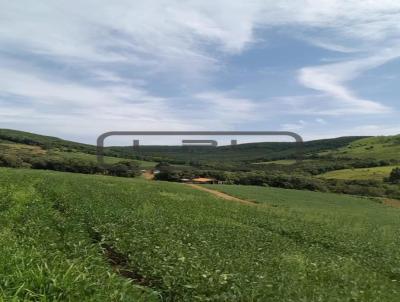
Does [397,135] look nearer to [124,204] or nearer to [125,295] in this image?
[124,204]

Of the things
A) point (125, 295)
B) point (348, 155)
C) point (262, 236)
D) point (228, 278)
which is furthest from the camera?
point (348, 155)

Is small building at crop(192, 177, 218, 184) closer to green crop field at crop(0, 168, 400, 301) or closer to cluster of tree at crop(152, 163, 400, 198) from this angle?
cluster of tree at crop(152, 163, 400, 198)

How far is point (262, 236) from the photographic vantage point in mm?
21453

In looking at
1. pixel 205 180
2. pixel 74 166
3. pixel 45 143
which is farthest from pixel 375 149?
pixel 74 166

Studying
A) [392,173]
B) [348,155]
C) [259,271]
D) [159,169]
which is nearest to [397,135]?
[348,155]

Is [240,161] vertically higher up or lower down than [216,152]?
lower down

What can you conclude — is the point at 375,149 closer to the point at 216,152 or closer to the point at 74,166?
the point at 216,152

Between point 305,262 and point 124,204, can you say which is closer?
point 305,262

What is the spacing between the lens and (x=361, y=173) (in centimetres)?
12231

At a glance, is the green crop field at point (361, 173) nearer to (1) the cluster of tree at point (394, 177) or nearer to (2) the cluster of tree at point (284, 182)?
(1) the cluster of tree at point (394, 177)

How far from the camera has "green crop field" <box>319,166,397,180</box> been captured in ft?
386

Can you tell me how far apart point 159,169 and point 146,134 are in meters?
28.7

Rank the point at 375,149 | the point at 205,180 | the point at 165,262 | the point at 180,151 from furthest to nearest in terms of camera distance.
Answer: the point at 375,149, the point at 180,151, the point at 205,180, the point at 165,262

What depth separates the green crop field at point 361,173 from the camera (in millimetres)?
117769
